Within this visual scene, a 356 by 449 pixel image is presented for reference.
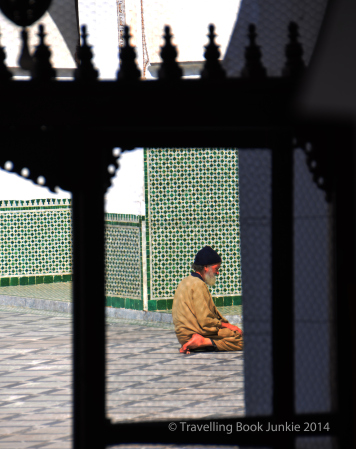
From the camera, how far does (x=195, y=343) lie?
6262 mm

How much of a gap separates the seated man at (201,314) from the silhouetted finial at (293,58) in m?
3.79

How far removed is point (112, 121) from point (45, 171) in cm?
24

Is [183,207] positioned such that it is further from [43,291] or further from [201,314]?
[43,291]

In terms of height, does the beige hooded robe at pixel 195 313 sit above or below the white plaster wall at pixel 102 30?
below

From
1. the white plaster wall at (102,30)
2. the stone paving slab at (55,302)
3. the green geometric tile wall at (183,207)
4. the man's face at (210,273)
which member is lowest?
the stone paving slab at (55,302)

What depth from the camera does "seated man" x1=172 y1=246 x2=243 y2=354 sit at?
6156 mm

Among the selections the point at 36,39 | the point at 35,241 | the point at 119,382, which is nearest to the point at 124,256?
the point at 35,241

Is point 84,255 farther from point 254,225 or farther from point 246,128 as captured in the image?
point 254,225

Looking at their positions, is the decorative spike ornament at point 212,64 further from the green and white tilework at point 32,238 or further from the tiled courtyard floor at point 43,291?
the green and white tilework at point 32,238

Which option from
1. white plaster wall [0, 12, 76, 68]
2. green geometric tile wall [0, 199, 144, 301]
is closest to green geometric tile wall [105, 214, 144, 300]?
green geometric tile wall [0, 199, 144, 301]

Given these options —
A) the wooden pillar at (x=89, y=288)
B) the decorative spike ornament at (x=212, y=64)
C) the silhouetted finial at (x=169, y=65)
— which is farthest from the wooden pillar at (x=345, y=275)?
the wooden pillar at (x=89, y=288)

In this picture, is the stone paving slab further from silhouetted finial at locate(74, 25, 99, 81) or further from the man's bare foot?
silhouetted finial at locate(74, 25, 99, 81)

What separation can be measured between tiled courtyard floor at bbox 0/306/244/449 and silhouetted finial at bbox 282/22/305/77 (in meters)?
2.10

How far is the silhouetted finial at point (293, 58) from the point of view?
236 centimetres
